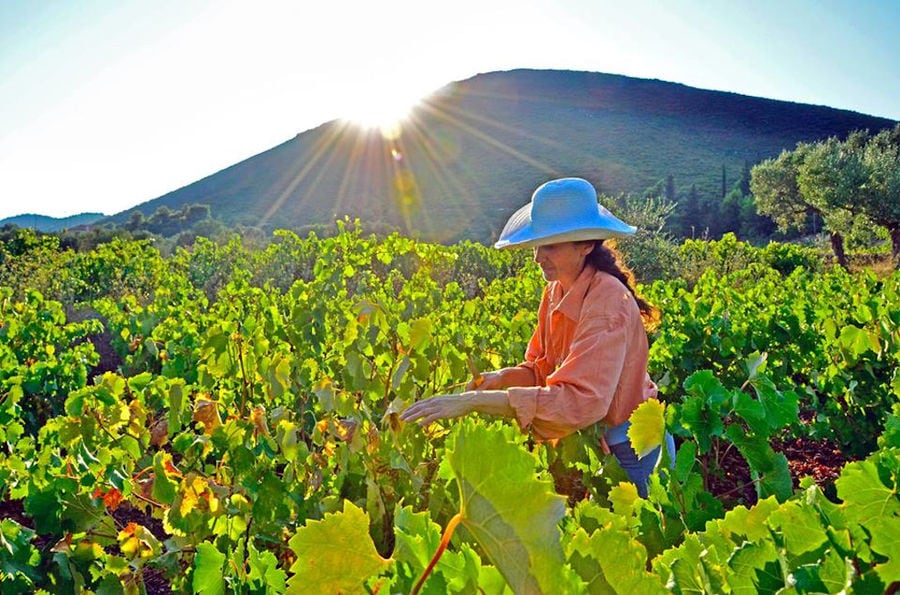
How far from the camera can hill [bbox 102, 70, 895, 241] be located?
5366 cm

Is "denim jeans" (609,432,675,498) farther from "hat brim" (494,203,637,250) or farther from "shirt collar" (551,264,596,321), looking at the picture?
"hat brim" (494,203,637,250)

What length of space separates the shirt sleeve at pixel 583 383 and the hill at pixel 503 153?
42.8m

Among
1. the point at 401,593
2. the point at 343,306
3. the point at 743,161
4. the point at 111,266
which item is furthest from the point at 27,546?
the point at 743,161

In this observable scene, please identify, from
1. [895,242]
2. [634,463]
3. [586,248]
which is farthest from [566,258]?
[895,242]

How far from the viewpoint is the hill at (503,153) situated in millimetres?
53656

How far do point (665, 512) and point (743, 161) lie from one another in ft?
202

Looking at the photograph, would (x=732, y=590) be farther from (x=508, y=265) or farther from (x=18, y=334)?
(x=508, y=265)

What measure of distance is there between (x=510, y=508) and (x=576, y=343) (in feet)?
5.61

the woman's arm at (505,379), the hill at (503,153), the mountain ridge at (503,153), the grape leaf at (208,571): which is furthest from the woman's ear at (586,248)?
the mountain ridge at (503,153)

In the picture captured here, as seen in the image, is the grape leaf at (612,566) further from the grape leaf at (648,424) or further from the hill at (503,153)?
the hill at (503,153)

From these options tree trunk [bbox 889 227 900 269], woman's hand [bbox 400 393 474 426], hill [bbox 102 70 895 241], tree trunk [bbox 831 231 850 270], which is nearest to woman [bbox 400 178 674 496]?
woman's hand [bbox 400 393 474 426]

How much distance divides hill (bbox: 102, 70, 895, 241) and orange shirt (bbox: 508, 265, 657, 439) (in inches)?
1675

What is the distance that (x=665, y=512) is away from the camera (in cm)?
121

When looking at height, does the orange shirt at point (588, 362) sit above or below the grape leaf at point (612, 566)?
below
